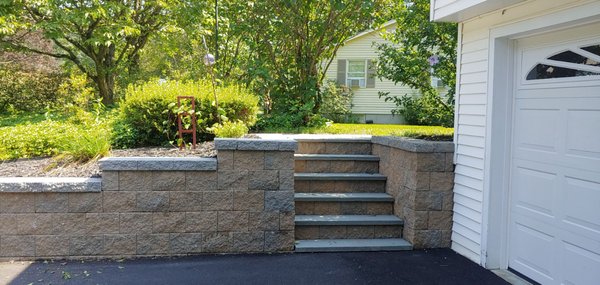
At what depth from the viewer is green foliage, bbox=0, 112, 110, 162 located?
487 centimetres

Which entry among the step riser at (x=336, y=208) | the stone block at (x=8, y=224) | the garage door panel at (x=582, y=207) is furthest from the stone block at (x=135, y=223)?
the garage door panel at (x=582, y=207)

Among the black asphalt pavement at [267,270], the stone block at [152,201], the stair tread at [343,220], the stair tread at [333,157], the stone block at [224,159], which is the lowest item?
the black asphalt pavement at [267,270]

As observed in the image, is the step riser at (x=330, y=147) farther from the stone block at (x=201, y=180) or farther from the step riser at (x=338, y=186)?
the stone block at (x=201, y=180)

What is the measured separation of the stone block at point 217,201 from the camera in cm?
430

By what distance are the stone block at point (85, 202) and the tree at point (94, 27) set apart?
6.23 meters

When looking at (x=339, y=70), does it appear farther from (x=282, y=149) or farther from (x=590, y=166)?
(x=590, y=166)

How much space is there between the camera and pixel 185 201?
428 centimetres

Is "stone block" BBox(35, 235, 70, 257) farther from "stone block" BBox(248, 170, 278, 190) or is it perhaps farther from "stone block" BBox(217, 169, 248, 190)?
"stone block" BBox(248, 170, 278, 190)

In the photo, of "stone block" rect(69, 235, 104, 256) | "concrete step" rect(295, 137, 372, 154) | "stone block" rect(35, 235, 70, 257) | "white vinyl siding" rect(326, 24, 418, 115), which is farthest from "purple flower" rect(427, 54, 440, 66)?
"white vinyl siding" rect(326, 24, 418, 115)

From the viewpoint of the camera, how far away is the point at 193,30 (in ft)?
35.0

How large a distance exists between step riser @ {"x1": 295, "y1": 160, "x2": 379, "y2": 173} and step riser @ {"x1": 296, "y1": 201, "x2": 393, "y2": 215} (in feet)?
1.98

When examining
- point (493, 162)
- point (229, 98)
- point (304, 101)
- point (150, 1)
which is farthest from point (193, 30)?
point (493, 162)

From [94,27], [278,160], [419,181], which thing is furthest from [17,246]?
[94,27]

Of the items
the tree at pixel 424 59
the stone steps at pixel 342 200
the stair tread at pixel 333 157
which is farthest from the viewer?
the tree at pixel 424 59
